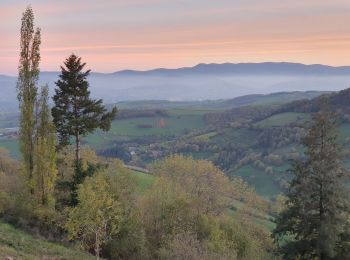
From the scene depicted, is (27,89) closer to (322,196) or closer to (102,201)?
(102,201)

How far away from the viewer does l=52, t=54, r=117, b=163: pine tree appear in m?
38.1

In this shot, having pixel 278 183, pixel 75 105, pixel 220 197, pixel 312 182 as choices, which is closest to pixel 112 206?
pixel 75 105

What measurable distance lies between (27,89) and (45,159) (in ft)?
20.6

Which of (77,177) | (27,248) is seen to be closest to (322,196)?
(77,177)

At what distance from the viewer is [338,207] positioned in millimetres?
34438

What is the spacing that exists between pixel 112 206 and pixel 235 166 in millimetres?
165550

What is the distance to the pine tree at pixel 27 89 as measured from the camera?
37375mm

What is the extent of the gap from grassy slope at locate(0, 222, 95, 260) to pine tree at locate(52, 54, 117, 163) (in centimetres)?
888

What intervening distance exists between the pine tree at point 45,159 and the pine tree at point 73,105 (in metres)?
0.99

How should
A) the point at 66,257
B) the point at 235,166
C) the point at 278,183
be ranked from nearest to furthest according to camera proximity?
the point at 66,257
the point at 278,183
the point at 235,166

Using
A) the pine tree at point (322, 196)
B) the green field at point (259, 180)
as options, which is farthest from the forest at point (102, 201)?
the green field at point (259, 180)

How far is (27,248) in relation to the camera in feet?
95.1

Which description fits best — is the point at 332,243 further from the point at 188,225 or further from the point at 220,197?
the point at 220,197

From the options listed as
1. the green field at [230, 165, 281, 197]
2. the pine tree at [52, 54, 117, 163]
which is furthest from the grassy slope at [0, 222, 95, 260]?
the green field at [230, 165, 281, 197]
